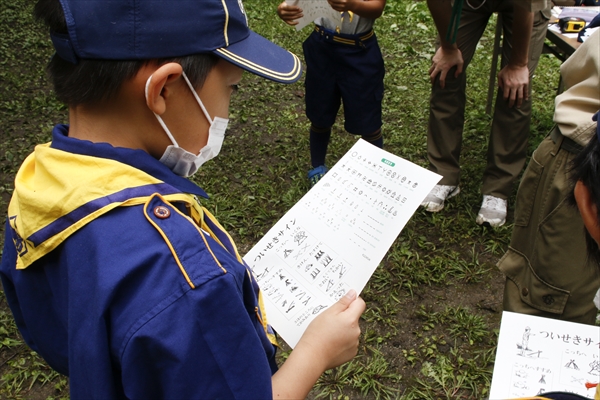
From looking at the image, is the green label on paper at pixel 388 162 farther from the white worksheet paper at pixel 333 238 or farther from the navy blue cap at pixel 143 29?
the navy blue cap at pixel 143 29

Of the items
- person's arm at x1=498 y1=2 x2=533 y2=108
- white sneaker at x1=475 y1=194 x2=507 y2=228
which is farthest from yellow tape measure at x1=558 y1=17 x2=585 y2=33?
white sneaker at x1=475 y1=194 x2=507 y2=228

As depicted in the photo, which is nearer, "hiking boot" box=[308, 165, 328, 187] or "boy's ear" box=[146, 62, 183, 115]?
"boy's ear" box=[146, 62, 183, 115]

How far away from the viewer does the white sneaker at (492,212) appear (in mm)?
3199

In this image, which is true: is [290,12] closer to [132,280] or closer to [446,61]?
[446,61]

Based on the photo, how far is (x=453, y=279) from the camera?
294cm

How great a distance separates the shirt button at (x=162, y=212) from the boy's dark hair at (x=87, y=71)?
22 centimetres

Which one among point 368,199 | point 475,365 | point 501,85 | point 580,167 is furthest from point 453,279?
point 580,167

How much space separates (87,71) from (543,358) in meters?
1.16

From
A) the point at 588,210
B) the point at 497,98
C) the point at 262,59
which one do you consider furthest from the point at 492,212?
the point at 262,59

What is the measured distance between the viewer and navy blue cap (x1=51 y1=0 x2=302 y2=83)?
0.89 metres

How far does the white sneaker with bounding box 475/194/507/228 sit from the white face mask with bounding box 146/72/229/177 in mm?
2375

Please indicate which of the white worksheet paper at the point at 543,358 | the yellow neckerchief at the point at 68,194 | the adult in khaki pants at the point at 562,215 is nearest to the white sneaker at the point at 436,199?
the adult in khaki pants at the point at 562,215

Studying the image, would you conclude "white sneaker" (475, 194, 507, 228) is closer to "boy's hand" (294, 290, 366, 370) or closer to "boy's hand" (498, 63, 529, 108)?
"boy's hand" (498, 63, 529, 108)

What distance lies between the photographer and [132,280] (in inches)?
33.7
